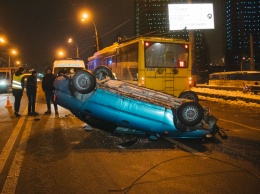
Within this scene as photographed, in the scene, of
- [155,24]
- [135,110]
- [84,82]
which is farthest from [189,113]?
[155,24]

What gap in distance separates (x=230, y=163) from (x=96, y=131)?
3.90m

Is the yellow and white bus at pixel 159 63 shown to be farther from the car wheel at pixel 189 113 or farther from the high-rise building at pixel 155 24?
the car wheel at pixel 189 113

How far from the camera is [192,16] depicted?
2844 centimetres

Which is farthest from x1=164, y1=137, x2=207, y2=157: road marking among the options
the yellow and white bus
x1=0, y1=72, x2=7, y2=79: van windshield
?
x1=0, y1=72, x2=7, y2=79: van windshield

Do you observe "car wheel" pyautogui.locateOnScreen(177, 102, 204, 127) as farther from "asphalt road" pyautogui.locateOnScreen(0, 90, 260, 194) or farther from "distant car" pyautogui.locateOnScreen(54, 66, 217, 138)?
"asphalt road" pyautogui.locateOnScreen(0, 90, 260, 194)

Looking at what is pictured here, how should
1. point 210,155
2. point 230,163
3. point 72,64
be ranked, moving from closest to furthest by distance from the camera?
1. point 230,163
2. point 210,155
3. point 72,64

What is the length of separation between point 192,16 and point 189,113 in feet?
77.5

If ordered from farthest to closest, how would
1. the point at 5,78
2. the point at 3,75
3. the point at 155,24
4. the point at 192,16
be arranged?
the point at 155,24 → the point at 3,75 → the point at 5,78 → the point at 192,16

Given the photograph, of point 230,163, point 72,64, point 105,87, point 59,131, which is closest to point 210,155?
point 230,163

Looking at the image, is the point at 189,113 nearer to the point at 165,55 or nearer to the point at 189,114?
the point at 189,114

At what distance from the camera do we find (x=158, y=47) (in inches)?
572

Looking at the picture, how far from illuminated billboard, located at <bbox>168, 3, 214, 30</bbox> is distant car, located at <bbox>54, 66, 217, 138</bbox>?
22.7 m

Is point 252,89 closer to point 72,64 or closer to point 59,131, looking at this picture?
point 72,64

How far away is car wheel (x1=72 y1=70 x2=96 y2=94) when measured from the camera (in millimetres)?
6805
